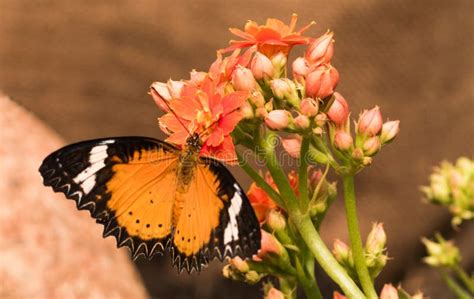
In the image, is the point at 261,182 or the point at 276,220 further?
the point at 276,220

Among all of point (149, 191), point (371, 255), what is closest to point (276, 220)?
point (371, 255)

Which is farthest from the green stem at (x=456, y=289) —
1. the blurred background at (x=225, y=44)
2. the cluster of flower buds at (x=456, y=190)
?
the blurred background at (x=225, y=44)

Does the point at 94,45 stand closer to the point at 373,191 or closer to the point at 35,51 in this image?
the point at 35,51

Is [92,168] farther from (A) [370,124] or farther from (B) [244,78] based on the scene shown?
(A) [370,124]

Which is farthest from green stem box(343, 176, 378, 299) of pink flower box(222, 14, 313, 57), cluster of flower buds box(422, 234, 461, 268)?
cluster of flower buds box(422, 234, 461, 268)

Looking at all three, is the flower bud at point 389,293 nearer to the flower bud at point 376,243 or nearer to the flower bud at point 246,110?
the flower bud at point 376,243

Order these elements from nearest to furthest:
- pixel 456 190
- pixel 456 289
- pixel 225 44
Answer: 1. pixel 456 289
2. pixel 456 190
3. pixel 225 44
